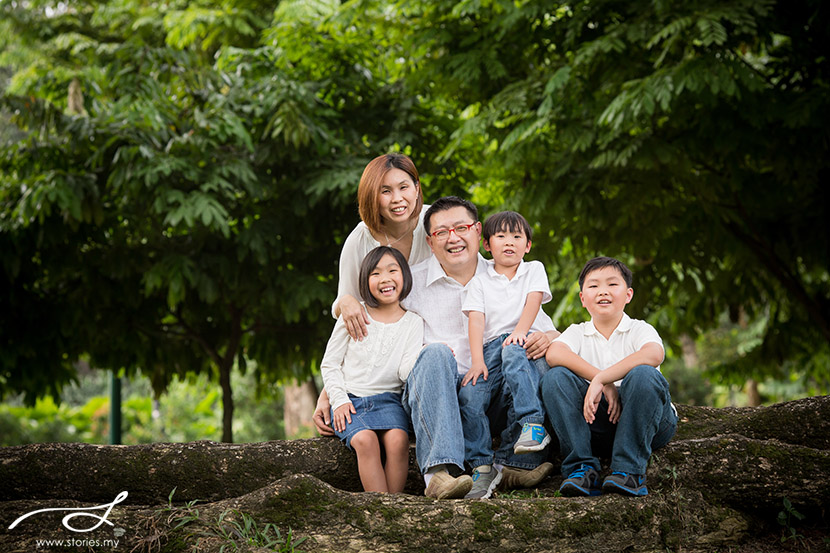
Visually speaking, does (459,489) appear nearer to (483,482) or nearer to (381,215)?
(483,482)

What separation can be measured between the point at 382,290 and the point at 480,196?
4.46 metres

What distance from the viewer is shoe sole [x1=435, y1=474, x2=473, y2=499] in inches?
134

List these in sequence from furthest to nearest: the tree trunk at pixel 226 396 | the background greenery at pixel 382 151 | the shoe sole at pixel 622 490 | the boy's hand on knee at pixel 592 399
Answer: the tree trunk at pixel 226 396 → the background greenery at pixel 382 151 → the boy's hand on knee at pixel 592 399 → the shoe sole at pixel 622 490

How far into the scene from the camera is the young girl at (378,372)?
148 inches

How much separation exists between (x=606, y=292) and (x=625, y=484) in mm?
920

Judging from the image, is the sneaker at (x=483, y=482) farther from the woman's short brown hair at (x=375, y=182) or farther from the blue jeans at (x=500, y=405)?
the woman's short brown hair at (x=375, y=182)

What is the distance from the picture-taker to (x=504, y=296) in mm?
4082

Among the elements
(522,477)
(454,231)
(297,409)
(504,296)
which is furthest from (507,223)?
(297,409)

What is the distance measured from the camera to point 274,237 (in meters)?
7.24

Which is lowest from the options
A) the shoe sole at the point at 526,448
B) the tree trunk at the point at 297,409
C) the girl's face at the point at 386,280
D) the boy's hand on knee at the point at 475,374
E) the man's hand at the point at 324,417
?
the tree trunk at the point at 297,409

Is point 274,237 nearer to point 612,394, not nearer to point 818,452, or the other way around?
point 612,394

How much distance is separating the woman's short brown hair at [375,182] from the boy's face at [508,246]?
51 centimetres

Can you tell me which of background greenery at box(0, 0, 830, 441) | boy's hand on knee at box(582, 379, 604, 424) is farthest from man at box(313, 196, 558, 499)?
background greenery at box(0, 0, 830, 441)
